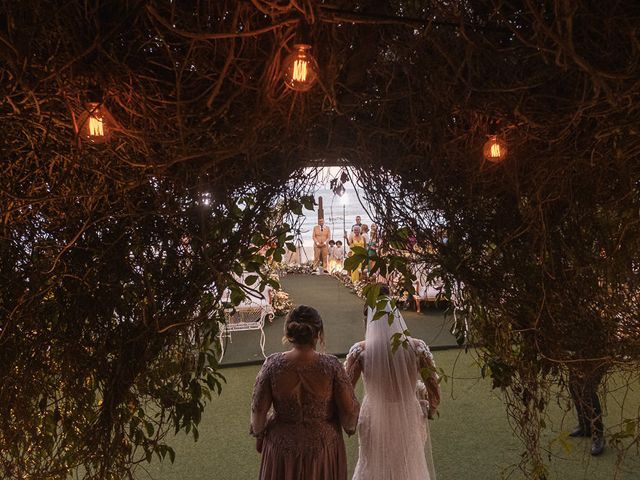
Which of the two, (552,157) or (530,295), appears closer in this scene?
(552,157)

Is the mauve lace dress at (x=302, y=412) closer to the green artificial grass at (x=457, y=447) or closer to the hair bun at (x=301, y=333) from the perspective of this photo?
the hair bun at (x=301, y=333)

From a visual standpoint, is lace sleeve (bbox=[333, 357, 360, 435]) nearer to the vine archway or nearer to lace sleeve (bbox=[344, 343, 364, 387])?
lace sleeve (bbox=[344, 343, 364, 387])

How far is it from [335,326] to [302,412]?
5.27m

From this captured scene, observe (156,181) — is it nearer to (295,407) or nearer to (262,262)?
(262,262)

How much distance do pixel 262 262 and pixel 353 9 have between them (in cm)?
93

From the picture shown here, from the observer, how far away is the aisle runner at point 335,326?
21.9ft

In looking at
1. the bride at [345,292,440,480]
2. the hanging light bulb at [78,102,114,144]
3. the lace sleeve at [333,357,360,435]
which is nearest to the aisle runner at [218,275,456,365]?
the bride at [345,292,440,480]

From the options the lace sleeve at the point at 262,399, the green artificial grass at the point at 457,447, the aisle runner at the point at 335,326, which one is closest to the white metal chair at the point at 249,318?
the aisle runner at the point at 335,326

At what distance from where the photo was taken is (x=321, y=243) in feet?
41.9

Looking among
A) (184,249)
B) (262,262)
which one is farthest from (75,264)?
(262,262)

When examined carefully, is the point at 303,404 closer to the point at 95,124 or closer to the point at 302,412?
the point at 302,412

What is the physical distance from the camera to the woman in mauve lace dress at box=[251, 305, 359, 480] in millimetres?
2607

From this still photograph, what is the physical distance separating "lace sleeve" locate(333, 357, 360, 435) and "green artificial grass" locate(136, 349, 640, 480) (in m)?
0.81

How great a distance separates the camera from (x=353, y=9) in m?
1.43
